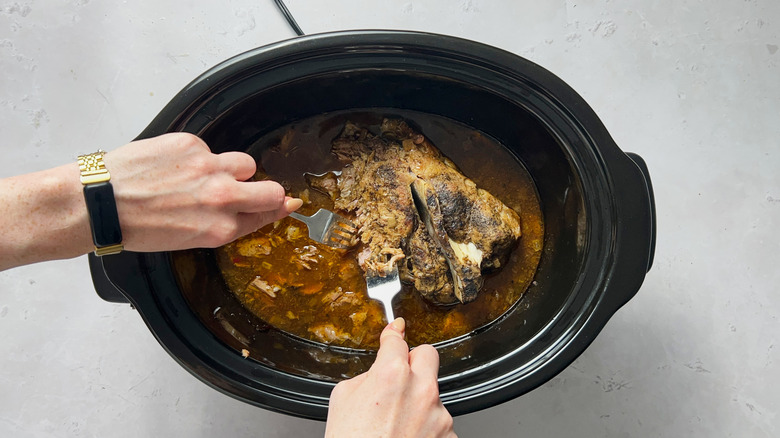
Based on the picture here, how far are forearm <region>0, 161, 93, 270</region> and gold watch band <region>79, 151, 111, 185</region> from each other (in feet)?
0.05

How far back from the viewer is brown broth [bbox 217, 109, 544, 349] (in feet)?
4.64

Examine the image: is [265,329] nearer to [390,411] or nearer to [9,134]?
[390,411]

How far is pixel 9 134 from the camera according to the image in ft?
4.97

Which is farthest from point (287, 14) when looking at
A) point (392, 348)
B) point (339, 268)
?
point (392, 348)

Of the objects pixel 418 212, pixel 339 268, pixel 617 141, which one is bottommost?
pixel 339 268

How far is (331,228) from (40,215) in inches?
24.1

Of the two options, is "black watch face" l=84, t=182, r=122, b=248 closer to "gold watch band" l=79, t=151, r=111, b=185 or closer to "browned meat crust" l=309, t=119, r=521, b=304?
"gold watch band" l=79, t=151, r=111, b=185

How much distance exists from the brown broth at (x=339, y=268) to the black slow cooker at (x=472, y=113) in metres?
0.09

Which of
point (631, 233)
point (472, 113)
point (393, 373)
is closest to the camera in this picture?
point (393, 373)

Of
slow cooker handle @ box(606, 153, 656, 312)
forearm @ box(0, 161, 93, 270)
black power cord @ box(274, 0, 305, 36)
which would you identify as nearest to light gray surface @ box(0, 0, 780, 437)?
black power cord @ box(274, 0, 305, 36)

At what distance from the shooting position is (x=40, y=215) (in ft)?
3.34

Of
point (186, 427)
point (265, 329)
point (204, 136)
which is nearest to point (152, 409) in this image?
point (186, 427)

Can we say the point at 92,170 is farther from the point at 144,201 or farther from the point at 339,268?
the point at 339,268

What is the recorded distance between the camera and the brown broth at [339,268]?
1415 mm
